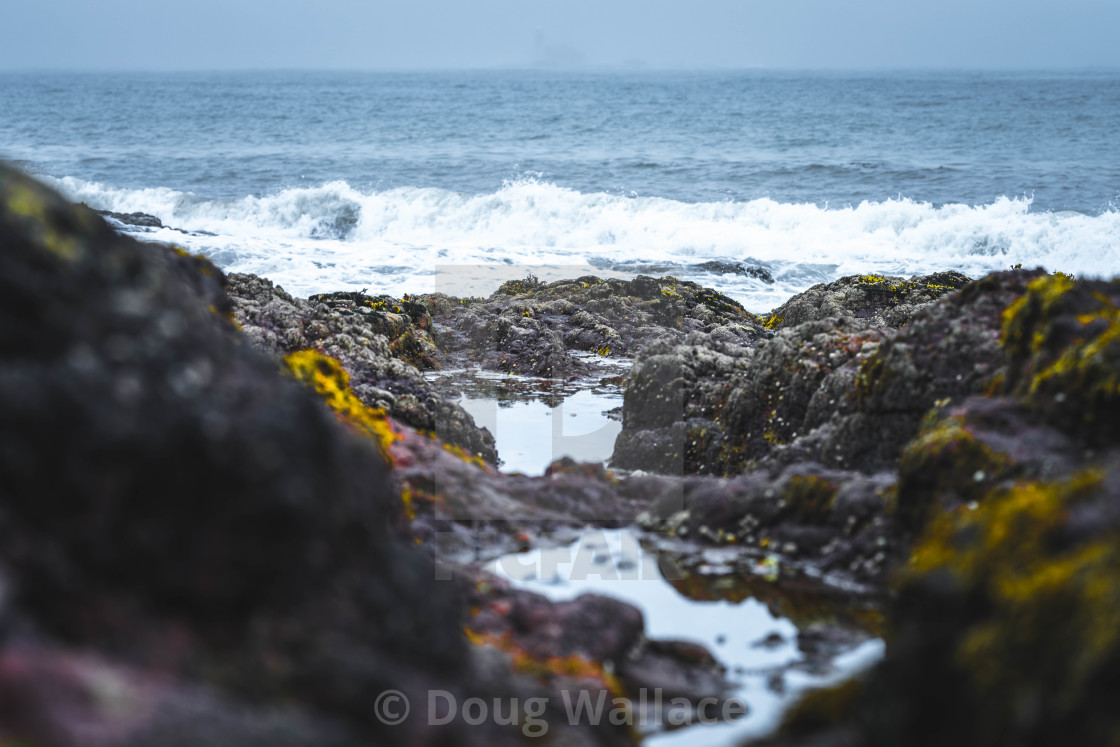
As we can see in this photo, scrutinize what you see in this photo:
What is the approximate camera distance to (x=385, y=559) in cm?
228

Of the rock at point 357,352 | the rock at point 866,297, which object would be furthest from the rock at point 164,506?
the rock at point 866,297

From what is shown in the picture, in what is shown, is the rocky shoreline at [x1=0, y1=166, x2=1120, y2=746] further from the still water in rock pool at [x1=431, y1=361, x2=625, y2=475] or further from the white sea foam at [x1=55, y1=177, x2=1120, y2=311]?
the white sea foam at [x1=55, y1=177, x2=1120, y2=311]

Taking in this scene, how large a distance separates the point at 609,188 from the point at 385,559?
2863cm

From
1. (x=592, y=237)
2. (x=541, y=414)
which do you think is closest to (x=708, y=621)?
(x=541, y=414)

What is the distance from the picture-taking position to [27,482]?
1.80 metres

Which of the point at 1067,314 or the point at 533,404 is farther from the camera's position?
the point at 533,404

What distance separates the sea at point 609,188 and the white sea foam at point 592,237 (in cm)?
8

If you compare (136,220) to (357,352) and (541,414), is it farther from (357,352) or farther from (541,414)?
(357,352)

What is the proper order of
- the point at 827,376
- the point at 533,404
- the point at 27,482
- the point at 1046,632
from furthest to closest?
1. the point at 533,404
2. the point at 827,376
3. the point at 1046,632
4. the point at 27,482

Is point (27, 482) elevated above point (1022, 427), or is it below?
above

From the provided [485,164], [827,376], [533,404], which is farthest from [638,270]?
[485,164]

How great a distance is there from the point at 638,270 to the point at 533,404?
33.0ft

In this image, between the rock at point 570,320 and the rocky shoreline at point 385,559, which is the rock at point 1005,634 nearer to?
the rocky shoreline at point 385,559

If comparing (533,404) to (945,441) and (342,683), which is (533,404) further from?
(342,683)
